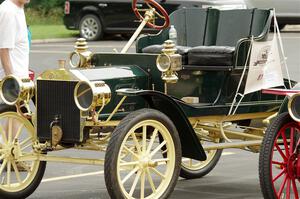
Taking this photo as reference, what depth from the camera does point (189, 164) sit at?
354 inches

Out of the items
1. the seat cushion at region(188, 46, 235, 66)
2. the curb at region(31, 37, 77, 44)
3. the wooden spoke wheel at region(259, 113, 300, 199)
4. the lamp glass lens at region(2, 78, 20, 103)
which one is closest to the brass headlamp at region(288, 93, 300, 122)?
the wooden spoke wheel at region(259, 113, 300, 199)

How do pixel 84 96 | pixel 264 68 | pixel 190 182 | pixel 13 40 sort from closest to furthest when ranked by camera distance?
pixel 84 96 < pixel 264 68 < pixel 190 182 < pixel 13 40

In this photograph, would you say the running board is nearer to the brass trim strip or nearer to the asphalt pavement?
the asphalt pavement

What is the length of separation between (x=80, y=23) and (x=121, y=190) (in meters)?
18.7

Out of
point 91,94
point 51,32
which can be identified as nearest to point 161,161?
point 91,94

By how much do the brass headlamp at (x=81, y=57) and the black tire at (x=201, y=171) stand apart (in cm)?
139

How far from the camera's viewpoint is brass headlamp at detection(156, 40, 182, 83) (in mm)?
7535

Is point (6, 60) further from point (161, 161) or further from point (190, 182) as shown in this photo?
point (161, 161)

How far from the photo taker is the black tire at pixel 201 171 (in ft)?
29.1

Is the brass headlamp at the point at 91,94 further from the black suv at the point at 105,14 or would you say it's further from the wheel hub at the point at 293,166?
the black suv at the point at 105,14

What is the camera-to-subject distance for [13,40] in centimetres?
909

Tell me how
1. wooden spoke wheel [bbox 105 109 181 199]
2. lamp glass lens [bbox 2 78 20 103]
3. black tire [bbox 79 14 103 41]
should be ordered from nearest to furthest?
wooden spoke wheel [bbox 105 109 181 199], lamp glass lens [bbox 2 78 20 103], black tire [bbox 79 14 103 41]

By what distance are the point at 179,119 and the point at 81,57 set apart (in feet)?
4.01

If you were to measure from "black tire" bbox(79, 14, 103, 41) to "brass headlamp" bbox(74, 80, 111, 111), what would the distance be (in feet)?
58.6
